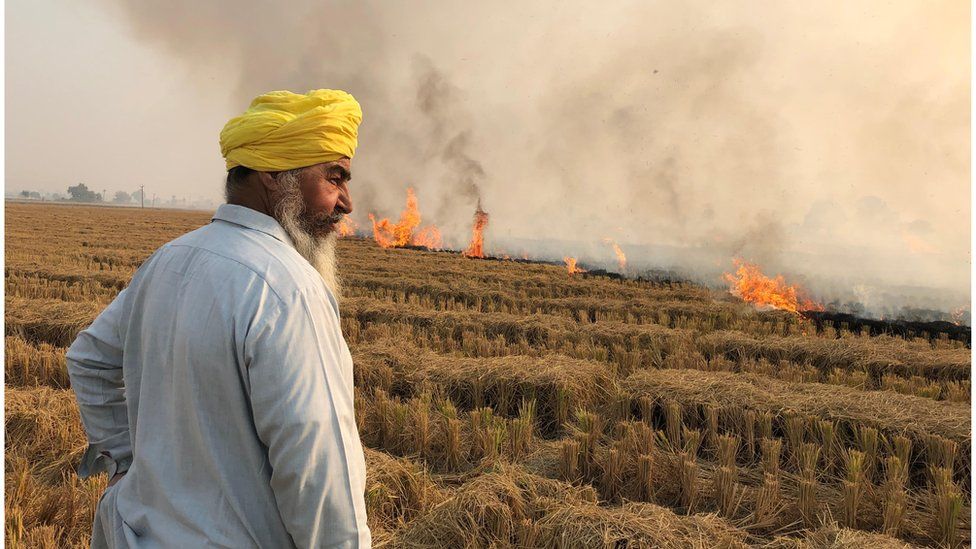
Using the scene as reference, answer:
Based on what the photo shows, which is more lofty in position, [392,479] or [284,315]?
[284,315]

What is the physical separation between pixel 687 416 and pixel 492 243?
27634 mm

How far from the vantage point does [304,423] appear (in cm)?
143

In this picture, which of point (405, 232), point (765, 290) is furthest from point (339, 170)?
point (405, 232)

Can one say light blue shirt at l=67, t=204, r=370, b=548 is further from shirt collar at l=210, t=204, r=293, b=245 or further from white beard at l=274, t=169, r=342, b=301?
white beard at l=274, t=169, r=342, b=301

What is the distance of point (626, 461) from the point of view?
4.66 m

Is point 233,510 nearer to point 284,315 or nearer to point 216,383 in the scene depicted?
point 216,383

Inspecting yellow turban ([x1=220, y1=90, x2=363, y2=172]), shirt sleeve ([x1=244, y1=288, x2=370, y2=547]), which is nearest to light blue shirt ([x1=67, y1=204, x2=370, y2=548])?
shirt sleeve ([x1=244, y1=288, x2=370, y2=547])

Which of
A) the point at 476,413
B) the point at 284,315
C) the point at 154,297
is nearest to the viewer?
the point at 284,315

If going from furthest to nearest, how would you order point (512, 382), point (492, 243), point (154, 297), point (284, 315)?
point (492, 243), point (512, 382), point (154, 297), point (284, 315)

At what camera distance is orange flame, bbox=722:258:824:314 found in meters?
15.6

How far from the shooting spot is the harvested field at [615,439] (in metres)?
3.60

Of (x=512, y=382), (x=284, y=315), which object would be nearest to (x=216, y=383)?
(x=284, y=315)

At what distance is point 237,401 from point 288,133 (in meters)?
0.78

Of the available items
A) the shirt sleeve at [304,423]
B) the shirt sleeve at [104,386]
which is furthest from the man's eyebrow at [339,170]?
the shirt sleeve at [104,386]
